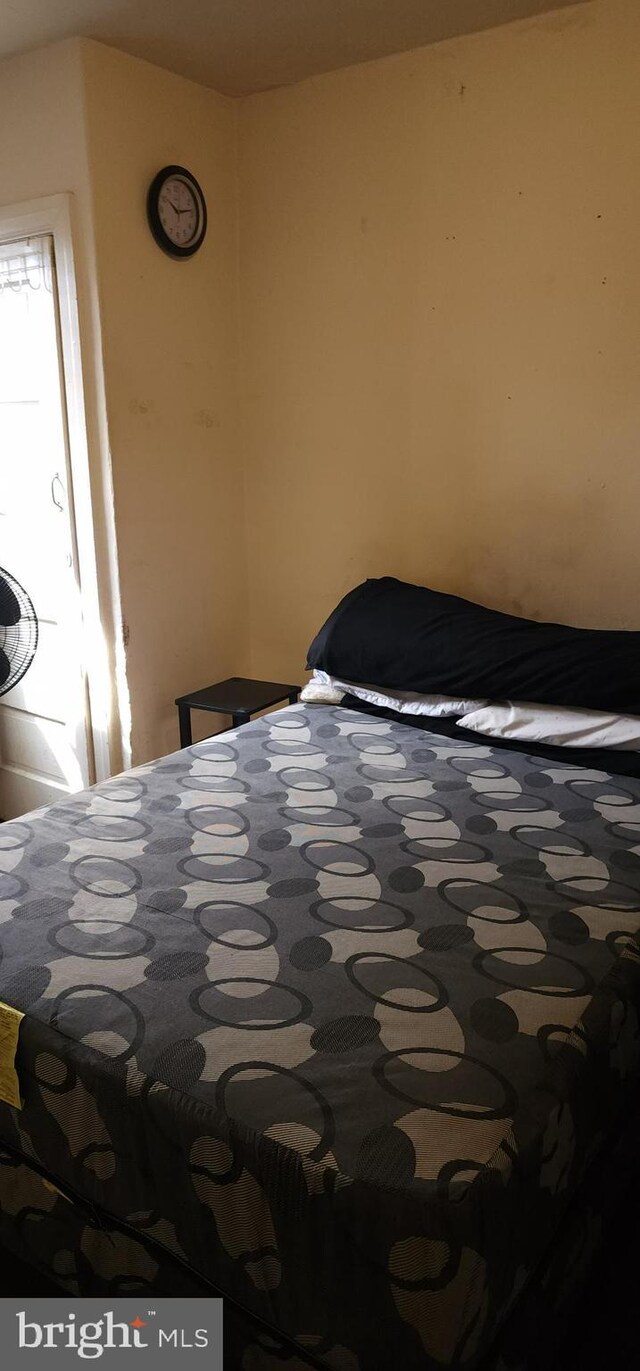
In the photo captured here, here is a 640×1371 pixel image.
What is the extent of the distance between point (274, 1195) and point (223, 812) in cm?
102

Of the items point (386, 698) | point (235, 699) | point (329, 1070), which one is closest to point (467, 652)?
point (386, 698)

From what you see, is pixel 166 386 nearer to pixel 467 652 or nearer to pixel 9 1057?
pixel 467 652

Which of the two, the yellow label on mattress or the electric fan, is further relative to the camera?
the electric fan

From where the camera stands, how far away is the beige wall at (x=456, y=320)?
2539 millimetres

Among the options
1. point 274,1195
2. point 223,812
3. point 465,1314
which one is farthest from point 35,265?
point 465,1314

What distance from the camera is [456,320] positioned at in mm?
2824

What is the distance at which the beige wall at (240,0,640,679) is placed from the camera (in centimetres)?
254

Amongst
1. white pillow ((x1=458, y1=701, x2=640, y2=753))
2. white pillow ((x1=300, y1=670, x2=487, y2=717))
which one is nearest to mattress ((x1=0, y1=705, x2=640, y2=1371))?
white pillow ((x1=458, y1=701, x2=640, y2=753))

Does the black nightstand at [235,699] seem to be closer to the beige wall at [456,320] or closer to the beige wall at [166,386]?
the beige wall at [166,386]

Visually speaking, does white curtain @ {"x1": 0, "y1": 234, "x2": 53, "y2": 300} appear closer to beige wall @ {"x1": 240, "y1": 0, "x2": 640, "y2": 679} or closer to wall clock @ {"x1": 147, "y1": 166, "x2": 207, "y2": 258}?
wall clock @ {"x1": 147, "y1": 166, "x2": 207, "y2": 258}
